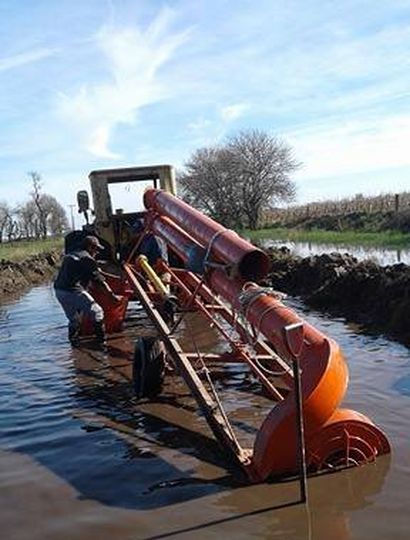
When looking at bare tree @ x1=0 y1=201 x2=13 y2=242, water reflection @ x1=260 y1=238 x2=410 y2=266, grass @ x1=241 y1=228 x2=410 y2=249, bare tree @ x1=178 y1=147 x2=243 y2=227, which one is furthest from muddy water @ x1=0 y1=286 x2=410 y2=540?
bare tree @ x1=0 y1=201 x2=13 y2=242

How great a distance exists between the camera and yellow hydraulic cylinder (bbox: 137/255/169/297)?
9.17 m

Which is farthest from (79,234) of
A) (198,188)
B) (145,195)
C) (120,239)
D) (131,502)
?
(198,188)

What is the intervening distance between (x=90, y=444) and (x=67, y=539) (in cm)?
182

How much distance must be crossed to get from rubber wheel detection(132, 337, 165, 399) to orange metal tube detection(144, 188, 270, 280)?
1.24 metres

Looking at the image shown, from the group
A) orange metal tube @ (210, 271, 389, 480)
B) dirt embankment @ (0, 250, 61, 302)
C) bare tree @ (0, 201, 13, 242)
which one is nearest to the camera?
orange metal tube @ (210, 271, 389, 480)

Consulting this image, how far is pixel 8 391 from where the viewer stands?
8.19 m

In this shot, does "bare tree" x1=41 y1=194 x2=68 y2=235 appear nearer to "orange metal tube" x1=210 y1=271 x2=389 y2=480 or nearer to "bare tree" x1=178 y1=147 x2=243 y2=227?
"bare tree" x1=178 y1=147 x2=243 y2=227

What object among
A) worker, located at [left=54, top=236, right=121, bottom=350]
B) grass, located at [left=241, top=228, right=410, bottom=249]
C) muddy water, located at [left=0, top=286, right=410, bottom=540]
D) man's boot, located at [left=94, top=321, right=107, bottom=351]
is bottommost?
muddy water, located at [left=0, top=286, right=410, bottom=540]

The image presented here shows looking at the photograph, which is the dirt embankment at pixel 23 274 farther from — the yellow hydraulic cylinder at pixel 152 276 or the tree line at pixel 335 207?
the tree line at pixel 335 207

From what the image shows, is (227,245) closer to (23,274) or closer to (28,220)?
(23,274)

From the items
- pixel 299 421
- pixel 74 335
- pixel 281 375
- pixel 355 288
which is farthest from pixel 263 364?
pixel 355 288

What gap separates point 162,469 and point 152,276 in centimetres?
434

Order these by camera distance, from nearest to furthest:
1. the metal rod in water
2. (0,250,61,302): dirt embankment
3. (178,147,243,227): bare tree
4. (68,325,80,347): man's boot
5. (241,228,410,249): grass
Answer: the metal rod in water, (68,325,80,347): man's boot, (0,250,61,302): dirt embankment, (241,228,410,249): grass, (178,147,243,227): bare tree

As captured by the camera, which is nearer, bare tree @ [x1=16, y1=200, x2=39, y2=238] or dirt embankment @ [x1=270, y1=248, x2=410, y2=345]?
dirt embankment @ [x1=270, y1=248, x2=410, y2=345]
